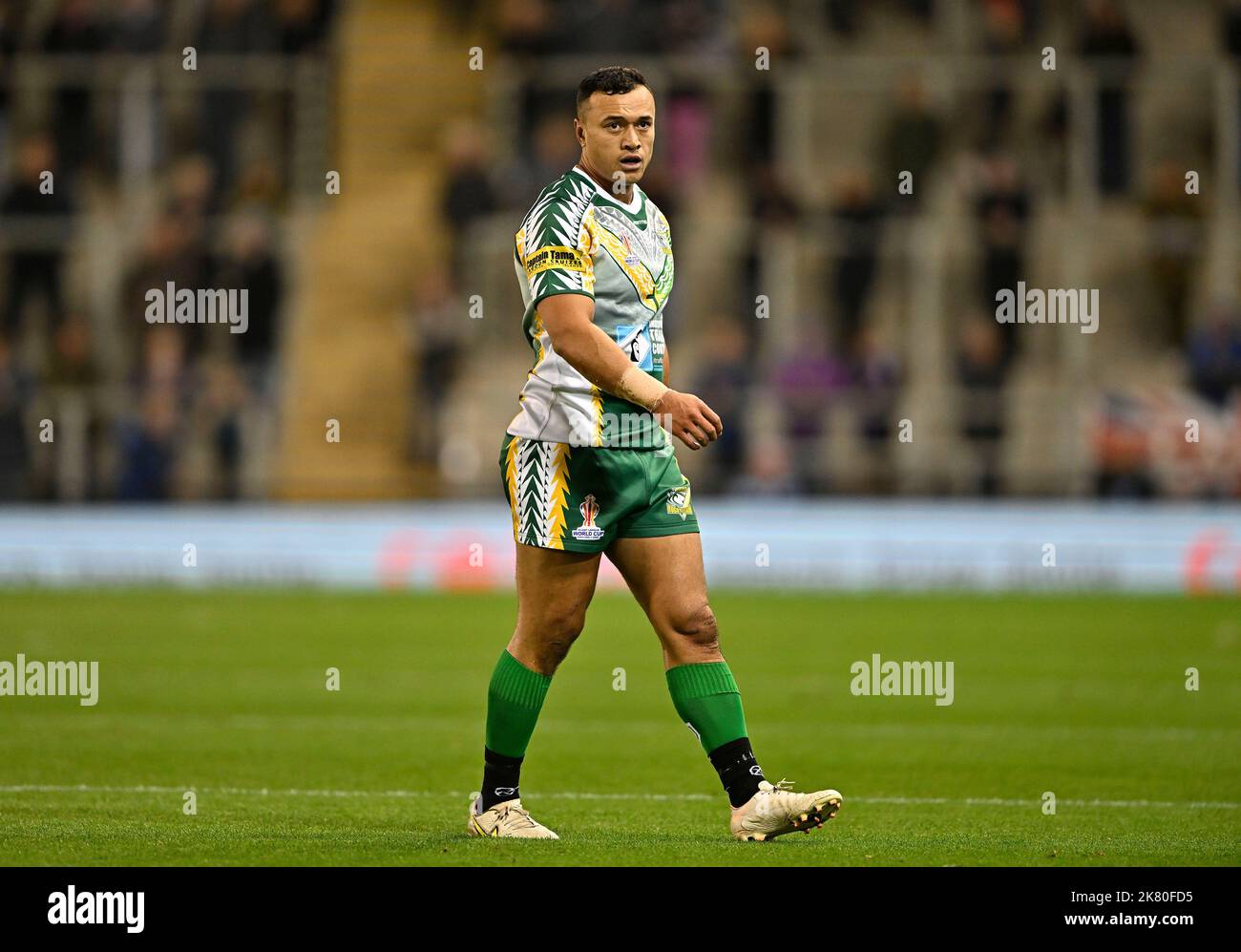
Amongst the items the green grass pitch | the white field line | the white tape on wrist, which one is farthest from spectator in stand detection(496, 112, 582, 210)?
the white tape on wrist

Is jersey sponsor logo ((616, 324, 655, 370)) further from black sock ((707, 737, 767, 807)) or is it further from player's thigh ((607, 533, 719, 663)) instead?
black sock ((707, 737, 767, 807))

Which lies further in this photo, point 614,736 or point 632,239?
point 614,736

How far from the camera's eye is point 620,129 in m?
6.87

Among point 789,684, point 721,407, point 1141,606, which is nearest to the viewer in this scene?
point 789,684

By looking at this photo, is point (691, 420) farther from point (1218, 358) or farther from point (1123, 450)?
point (1218, 358)

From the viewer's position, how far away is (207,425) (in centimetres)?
2056

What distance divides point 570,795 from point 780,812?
6.74ft

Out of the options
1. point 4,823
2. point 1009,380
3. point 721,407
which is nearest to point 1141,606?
point 1009,380

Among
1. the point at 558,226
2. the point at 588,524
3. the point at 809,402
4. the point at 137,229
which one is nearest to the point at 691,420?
the point at 588,524

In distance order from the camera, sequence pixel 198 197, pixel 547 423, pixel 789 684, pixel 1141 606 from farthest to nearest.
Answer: pixel 198 197, pixel 1141 606, pixel 789 684, pixel 547 423

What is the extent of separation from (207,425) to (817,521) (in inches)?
238

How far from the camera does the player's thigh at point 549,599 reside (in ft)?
22.7

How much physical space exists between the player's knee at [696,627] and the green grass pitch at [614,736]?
0.67 m
